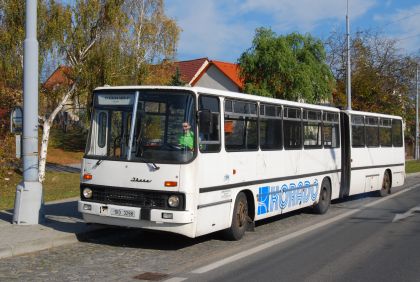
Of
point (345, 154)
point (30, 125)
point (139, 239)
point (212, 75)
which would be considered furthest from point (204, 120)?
point (212, 75)

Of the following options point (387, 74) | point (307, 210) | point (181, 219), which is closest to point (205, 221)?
point (181, 219)

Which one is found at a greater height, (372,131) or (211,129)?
(372,131)

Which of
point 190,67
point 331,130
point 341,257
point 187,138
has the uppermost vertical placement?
point 190,67

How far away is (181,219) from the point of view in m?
8.66

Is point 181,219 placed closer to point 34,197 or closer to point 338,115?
point 34,197

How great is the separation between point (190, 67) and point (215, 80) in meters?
3.49

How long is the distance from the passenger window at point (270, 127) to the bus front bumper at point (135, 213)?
9.95 feet

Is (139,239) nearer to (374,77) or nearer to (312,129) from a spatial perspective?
(312,129)

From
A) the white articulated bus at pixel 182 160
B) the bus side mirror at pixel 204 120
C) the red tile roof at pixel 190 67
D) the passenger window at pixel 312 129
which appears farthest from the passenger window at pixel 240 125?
the red tile roof at pixel 190 67

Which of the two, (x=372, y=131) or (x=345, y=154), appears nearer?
(x=345, y=154)

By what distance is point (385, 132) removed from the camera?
64.3 feet

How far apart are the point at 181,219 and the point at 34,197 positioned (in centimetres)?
372

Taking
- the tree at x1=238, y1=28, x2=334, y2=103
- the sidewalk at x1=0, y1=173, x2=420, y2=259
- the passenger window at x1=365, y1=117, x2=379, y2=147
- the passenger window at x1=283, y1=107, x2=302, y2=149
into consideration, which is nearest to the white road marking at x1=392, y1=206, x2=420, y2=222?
the passenger window at x1=365, y1=117, x2=379, y2=147

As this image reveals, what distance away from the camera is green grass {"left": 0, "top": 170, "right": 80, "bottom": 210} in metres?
16.9
